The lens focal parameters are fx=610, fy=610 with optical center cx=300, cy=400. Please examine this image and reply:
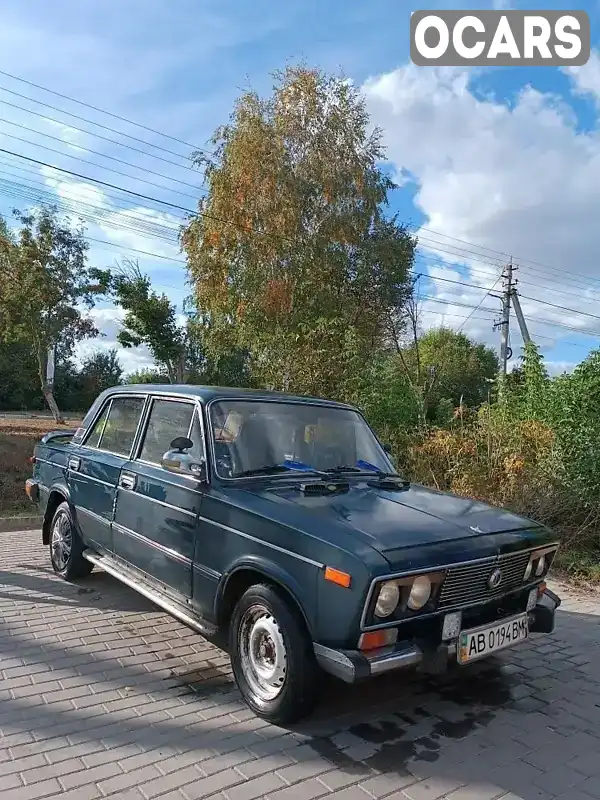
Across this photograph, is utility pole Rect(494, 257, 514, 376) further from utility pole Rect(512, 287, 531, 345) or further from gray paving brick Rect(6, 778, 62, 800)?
gray paving brick Rect(6, 778, 62, 800)

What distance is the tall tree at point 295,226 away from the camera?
1398cm

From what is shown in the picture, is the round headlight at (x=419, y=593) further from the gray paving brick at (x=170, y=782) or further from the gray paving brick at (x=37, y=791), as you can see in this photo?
the gray paving brick at (x=37, y=791)

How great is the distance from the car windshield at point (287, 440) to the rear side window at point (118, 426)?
1129 millimetres

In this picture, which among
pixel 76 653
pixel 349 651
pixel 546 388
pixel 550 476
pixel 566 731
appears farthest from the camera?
pixel 546 388

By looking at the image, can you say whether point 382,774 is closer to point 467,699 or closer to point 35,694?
point 467,699

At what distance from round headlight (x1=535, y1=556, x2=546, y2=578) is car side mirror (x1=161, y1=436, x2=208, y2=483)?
6.93 ft

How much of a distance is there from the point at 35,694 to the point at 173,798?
1365 millimetres

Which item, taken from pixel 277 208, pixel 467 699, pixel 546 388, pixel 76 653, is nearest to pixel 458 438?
pixel 546 388

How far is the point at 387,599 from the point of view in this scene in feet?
9.39

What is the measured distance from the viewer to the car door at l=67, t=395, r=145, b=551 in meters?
4.87

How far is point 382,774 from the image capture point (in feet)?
9.30

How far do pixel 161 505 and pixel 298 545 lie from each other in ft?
4.64

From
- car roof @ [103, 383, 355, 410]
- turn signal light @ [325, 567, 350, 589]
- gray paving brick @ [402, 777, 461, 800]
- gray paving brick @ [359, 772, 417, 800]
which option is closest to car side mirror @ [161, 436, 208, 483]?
car roof @ [103, 383, 355, 410]

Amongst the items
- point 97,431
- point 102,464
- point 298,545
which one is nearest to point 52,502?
point 97,431
